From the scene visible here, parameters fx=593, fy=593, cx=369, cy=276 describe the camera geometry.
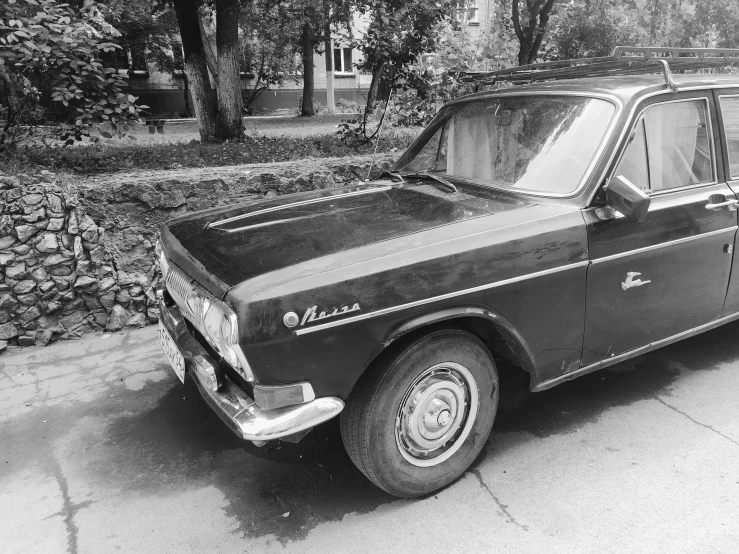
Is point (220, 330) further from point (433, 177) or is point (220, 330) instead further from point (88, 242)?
point (88, 242)

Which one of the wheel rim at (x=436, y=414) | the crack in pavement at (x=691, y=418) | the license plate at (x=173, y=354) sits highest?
the license plate at (x=173, y=354)

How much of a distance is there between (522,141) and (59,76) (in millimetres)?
4387

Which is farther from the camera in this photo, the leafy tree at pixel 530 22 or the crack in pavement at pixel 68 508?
the leafy tree at pixel 530 22

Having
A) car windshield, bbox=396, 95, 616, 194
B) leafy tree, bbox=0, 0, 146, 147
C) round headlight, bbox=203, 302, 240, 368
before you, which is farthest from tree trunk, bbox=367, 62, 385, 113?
round headlight, bbox=203, 302, 240, 368

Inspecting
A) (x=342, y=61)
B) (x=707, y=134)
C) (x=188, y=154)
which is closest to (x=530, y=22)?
(x=188, y=154)

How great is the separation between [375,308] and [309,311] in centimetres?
28

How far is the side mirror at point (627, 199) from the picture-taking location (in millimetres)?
2812

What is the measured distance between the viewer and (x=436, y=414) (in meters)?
2.77

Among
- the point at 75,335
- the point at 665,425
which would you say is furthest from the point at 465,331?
the point at 75,335

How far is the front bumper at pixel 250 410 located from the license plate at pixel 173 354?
0.13 meters

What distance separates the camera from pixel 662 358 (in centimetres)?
425

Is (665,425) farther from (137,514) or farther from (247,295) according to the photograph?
(137,514)

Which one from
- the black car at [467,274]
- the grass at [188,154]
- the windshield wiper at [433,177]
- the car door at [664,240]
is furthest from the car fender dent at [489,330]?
the grass at [188,154]

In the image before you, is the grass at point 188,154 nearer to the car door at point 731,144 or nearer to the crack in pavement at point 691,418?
the car door at point 731,144
